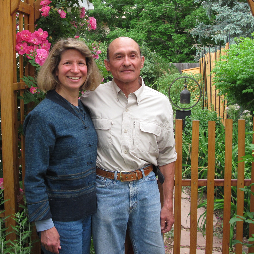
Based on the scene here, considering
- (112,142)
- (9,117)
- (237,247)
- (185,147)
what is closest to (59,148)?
→ (112,142)

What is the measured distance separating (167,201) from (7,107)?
1.26 meters

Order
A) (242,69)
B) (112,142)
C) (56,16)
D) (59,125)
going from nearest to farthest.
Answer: (59,125) → (112,142) → (56,16) → (242,69)

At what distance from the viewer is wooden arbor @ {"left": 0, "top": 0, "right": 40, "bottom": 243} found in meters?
1.85

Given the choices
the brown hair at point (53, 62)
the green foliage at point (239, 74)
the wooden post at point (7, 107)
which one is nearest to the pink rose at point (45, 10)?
the wooden post at point (7, 107)

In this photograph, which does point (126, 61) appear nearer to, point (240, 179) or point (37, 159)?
point (37, 159)

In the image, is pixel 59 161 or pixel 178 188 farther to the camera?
pixel 178 188

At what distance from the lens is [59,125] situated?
160cm

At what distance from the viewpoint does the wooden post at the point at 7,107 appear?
1.84 metres

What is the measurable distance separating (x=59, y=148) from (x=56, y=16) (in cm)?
109

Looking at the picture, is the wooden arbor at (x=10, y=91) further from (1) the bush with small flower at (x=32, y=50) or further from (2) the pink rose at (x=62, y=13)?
(2) the pink rose at (x=62, y=13)

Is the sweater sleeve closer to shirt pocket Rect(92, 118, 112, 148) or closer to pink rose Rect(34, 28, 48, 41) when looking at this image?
shirt pocket Rect(92, 118, 112, 148)

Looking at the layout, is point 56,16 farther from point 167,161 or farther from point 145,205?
point 145,205

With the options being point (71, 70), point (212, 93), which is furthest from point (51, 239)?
point (212, 93)

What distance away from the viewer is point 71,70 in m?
1.71
